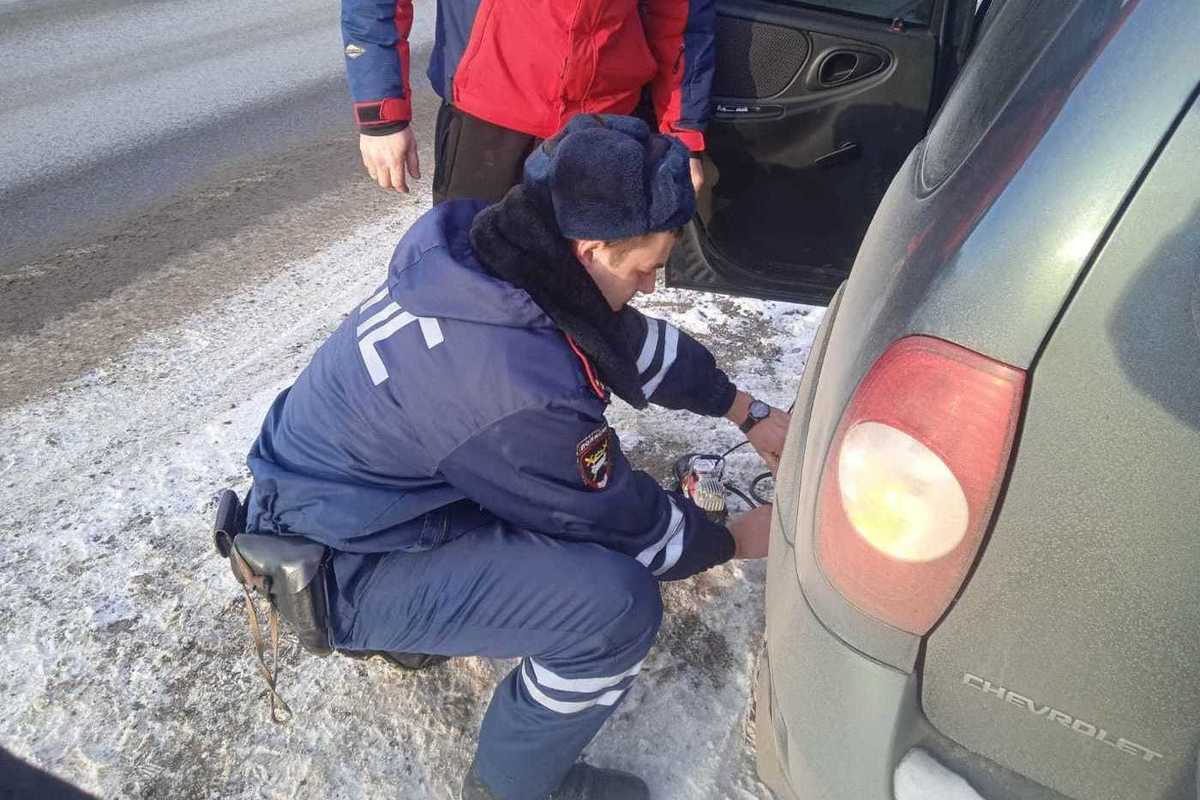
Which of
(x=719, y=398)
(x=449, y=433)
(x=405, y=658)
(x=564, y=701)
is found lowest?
(x=405, y=658)

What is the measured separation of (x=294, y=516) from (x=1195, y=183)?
4.99ft

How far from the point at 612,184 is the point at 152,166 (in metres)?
4.43

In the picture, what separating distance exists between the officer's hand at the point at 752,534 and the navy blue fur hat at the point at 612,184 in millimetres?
745

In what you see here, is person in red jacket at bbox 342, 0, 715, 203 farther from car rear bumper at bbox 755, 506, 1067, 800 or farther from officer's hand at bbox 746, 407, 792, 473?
car rear bumper at bbox 755, 506, 1067, 800

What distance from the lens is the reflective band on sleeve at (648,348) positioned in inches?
84.7

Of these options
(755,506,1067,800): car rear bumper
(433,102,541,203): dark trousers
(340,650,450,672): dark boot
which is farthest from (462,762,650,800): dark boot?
(433,102,541,203): dark trousers

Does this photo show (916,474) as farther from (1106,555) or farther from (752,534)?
(752,534)

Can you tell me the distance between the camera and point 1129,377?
0.99 m

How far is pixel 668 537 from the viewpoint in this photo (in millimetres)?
1863

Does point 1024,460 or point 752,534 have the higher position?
point 1024,460

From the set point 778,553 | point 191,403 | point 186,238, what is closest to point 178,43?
point 186,238

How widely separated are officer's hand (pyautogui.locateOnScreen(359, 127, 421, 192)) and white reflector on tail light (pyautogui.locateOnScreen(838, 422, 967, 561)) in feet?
5.83

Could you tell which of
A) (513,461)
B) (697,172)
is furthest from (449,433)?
(697,172)

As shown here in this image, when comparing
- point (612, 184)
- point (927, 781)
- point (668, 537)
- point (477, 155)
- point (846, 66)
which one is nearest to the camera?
point (927, 781)
